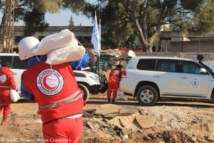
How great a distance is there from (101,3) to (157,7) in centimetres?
487

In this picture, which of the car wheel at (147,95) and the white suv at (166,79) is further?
the car wheel at (147,95)

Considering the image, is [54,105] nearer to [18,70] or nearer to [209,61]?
[18,70]

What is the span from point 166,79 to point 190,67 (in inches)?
37.1

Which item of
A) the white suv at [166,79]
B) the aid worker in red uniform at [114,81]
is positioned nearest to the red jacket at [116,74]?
the aid worker in red uniform at [114,81]

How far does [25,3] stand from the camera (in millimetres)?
21141

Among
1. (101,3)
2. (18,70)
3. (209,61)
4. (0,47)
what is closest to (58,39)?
(18,70)

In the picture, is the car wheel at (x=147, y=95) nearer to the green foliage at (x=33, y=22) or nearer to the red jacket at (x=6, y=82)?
the red jacket at (x=6, y=82)

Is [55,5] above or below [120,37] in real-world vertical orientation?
above

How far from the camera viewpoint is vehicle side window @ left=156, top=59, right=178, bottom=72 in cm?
1053

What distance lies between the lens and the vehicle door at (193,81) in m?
10.1

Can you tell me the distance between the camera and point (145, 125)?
6.59 metres

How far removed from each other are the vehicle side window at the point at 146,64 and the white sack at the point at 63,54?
825 cm

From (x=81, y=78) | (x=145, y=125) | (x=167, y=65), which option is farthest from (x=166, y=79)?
(x=145, y=125)

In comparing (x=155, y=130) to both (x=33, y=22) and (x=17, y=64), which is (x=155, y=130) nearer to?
(x=17, y=64)
